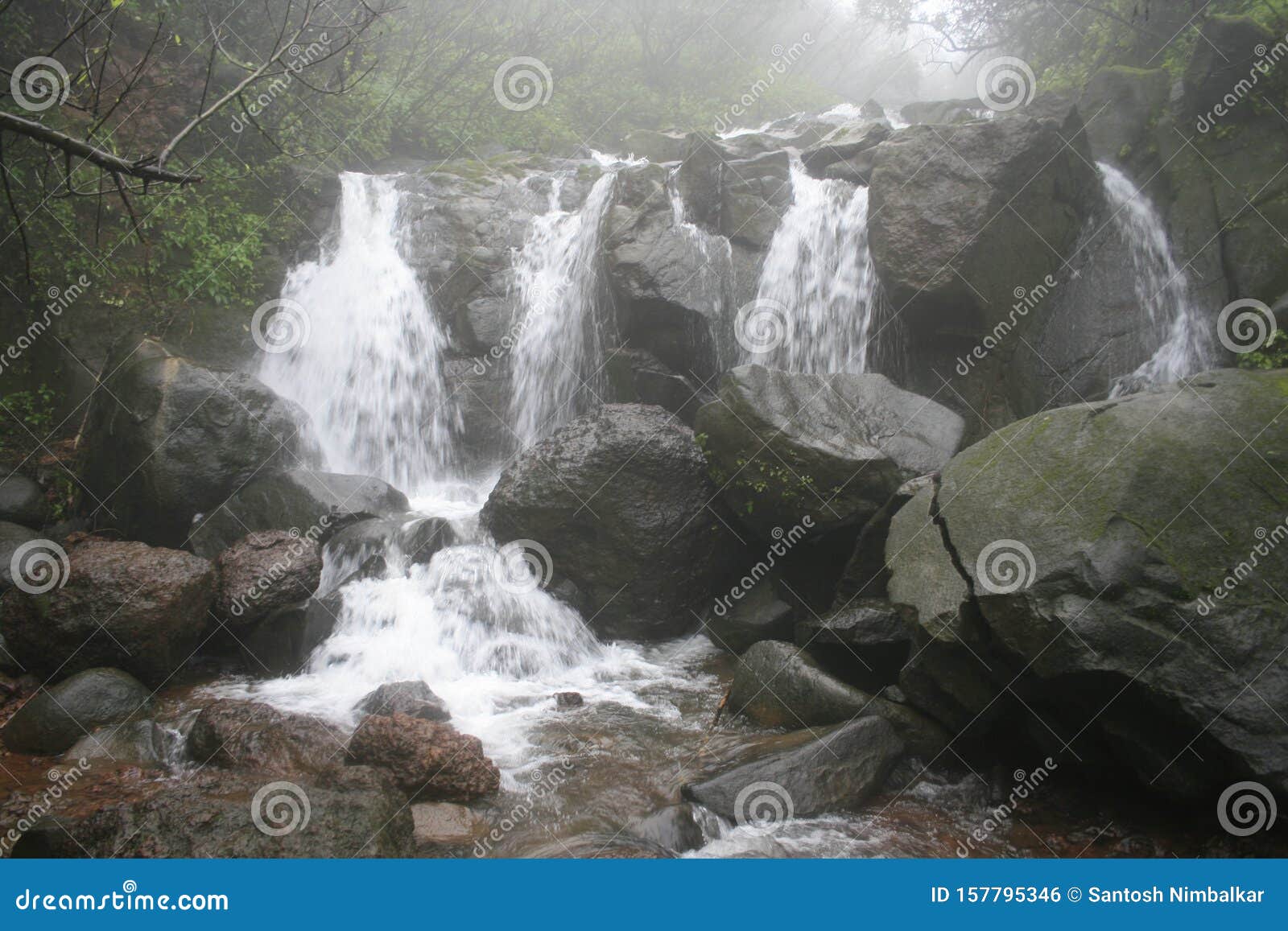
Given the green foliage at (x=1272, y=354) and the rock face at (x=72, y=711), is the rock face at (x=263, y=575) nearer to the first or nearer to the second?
the rock face at (x=72, y=711)

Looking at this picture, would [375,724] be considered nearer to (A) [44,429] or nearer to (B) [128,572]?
(B) [128,572]

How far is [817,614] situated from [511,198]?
960cm

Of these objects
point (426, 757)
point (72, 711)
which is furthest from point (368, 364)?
point (426, 757)

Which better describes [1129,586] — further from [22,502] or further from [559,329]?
[22,502]

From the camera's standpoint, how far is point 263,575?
700 cm

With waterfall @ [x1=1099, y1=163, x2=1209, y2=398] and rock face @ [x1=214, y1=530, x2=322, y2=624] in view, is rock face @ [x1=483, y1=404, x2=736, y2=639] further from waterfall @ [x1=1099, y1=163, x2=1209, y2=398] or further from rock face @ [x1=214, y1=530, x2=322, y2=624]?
waterfall @ [x1=1099, y1=163, x2=1209, y2=398]

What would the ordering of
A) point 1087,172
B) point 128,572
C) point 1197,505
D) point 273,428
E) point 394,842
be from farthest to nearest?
point 1087,172, point 273,428, point 128,572, point 1197,505, point 394,842

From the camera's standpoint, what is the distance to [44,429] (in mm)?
9523

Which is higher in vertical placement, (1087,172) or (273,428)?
(1087,172)

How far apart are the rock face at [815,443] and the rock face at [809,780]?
7.95ft

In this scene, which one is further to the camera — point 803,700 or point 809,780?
point 803,700

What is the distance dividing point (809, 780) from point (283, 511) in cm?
608

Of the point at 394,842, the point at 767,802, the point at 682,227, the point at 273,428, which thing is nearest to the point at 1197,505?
the point at 767,802

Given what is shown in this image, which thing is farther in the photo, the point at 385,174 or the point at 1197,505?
the point at 385,174
